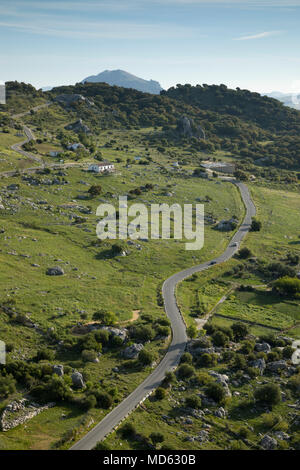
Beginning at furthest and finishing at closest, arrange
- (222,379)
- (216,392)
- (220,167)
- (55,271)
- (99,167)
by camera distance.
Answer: (220,167)
(99,167)
(55,271)
(222,379)
(216,392)

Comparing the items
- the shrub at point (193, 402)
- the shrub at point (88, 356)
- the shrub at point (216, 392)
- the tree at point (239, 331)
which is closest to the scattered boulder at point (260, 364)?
the tree at point (239, 331)

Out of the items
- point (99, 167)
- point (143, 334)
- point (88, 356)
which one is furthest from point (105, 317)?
point (99, 167)

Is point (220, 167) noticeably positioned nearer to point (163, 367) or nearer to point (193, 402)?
point (163, 367)

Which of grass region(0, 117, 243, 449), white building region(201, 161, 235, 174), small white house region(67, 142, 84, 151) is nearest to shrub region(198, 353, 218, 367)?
grass region(0, 117, 243, 449)

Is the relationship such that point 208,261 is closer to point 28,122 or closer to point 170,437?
point 170,437

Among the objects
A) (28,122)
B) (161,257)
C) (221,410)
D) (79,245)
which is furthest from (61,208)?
(28,122)

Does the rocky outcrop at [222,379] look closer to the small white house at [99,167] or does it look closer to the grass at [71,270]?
the grass at [71,270]

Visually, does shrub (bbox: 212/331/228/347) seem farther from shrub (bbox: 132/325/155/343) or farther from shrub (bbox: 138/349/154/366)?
shrub (bbox: 138/349/154/366)
